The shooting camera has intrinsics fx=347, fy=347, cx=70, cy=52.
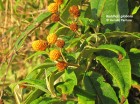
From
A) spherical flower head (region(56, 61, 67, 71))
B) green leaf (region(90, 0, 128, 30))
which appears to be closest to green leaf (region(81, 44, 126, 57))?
spherical flower head (region(56, 61, 67, 71))

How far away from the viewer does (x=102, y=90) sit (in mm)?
1254

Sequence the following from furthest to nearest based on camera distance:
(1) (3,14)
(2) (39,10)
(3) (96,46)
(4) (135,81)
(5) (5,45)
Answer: (1) (3,14)
(5) (5,45)
(2) (39,10)
(4) (135,81)
(3) (96,46)

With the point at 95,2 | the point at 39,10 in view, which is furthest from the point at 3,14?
the point at 95,2

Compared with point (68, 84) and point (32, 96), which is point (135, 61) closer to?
point (68, 84)

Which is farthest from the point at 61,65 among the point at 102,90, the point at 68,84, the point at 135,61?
the point at 135,61

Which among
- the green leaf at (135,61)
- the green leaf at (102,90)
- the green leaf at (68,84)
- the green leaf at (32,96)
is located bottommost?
the green leaf at (32,96)

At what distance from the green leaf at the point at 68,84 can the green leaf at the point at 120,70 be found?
0.12m

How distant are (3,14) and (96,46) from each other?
1677mm

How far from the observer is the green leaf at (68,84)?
115 cm

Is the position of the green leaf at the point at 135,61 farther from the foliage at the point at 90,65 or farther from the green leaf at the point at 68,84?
the green leaf at the point at 68,84

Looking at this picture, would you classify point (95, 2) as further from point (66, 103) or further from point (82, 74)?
point (66, 103)

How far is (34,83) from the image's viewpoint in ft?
3.99

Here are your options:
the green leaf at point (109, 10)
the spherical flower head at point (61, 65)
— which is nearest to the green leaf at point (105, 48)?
the spherical flower head at point (61, 65)

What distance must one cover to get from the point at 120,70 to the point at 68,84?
18 cm
